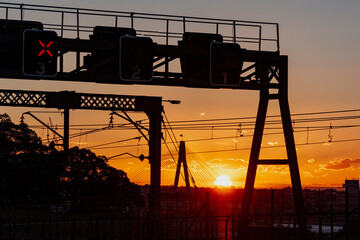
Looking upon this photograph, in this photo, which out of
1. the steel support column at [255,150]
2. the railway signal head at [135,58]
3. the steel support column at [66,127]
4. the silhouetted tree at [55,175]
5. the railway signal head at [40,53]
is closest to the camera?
the railway signal head at [40,53]

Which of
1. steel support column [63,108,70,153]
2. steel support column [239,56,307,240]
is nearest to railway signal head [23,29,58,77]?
steel support column [239,56,307,240]

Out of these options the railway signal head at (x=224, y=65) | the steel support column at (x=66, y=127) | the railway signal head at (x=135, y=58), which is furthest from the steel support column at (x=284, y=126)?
the steel support column at (x=66, y=127)

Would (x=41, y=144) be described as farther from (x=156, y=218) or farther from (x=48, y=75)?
(x=48, y=75)

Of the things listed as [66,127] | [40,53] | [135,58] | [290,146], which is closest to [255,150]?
[290,146]

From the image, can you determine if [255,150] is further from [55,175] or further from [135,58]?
[55,175]

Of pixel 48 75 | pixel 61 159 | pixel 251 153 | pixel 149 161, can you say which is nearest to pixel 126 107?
pixel 149 161

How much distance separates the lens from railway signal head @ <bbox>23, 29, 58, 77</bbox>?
2541cm

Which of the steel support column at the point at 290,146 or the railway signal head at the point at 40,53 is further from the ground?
the railway signal head at the point at 40,53

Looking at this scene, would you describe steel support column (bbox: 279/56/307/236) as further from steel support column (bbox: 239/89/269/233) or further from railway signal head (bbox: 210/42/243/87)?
railway signal head (bbox: 210/42/243/87)

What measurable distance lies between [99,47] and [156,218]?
1137 cm

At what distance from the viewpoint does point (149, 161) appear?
3781 centimetres

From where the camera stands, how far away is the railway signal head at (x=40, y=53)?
2541cm

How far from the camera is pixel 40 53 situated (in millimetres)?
25562

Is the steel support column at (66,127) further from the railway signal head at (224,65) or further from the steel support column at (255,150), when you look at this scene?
the railway signal head at (224,65)
